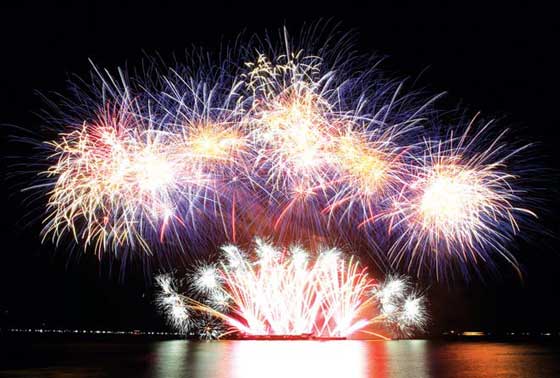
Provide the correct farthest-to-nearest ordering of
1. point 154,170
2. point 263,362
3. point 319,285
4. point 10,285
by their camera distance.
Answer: point 10,285, point 319,285, point 154,170, point 263,362

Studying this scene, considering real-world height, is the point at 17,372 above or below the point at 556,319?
below

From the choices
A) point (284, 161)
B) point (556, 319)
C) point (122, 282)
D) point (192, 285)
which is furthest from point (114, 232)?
point (556, 319)

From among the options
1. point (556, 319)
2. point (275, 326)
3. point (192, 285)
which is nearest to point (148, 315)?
point (192, 285)

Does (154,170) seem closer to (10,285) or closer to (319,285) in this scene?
(319,285)

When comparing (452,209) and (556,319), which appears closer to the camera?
(452,209)

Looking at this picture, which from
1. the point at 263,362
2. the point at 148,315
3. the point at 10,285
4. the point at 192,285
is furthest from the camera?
the point at 10,285

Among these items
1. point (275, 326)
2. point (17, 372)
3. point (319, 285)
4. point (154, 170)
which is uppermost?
point (154, 170)
